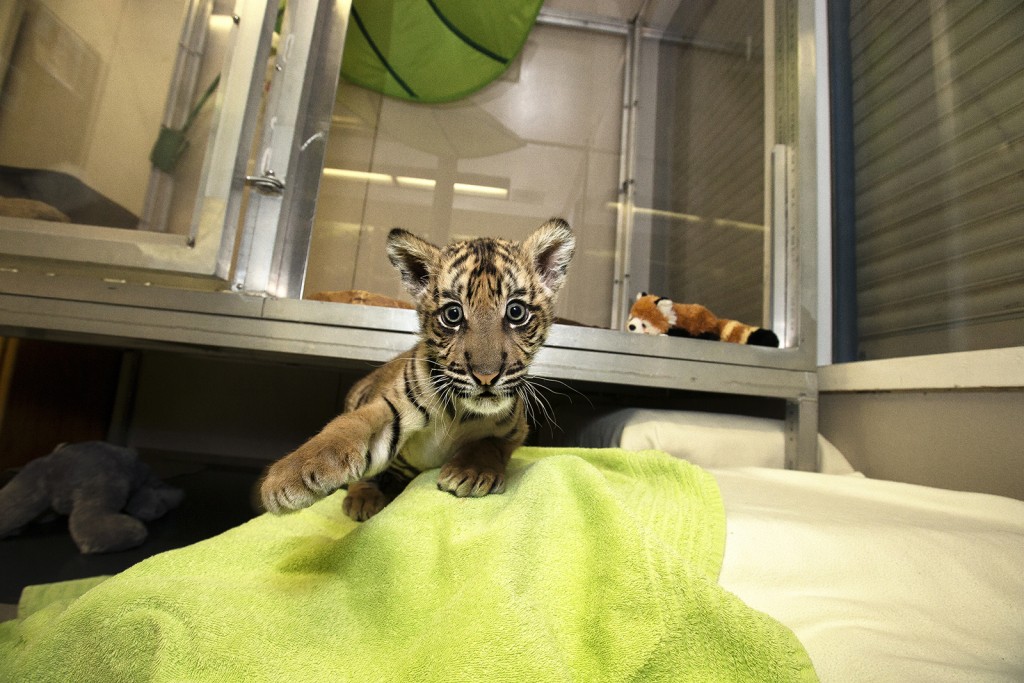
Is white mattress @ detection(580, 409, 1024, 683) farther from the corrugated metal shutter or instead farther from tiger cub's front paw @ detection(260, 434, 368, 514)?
the corrugated metal shutter

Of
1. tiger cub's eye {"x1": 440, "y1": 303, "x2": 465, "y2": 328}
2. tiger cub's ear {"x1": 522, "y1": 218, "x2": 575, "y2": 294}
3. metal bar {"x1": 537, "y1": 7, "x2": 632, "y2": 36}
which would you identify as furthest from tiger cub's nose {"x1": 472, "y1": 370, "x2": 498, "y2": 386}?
metal bar {"x1": 537, "y1": 7, "x2": 632, "y2": 36}

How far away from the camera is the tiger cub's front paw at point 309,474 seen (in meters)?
0.92

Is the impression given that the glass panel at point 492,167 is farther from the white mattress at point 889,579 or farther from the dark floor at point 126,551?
the white mattress at point 889,579

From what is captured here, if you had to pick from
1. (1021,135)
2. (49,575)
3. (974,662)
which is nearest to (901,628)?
(974,662)

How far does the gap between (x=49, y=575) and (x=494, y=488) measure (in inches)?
68.4

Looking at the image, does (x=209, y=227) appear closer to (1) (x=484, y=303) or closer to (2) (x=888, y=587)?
(1) (x=484, y=303)

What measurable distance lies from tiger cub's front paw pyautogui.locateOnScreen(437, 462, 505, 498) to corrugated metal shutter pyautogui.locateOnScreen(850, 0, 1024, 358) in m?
1.81

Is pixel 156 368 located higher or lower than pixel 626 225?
lower

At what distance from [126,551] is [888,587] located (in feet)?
8.55

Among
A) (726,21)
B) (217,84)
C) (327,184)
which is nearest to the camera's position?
(217,84)

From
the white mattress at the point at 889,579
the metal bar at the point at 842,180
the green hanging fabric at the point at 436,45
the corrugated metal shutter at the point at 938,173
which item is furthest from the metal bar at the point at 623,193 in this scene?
the white mattress at the point at 889,579

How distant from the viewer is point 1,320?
2.01 m

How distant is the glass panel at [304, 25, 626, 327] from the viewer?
2.65m

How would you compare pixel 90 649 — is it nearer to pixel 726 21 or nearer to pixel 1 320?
pixel 1 320
